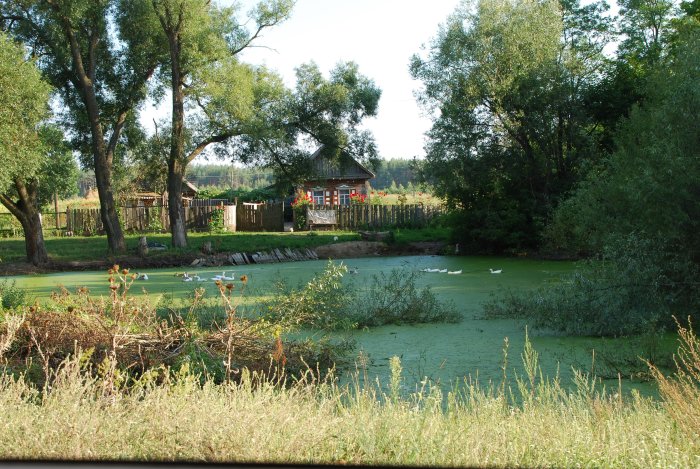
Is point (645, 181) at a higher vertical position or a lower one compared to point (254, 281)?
higher

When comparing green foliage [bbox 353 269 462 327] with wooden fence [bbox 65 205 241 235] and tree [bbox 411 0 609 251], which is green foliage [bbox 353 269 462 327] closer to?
tree [bbox 411 0 609 251]

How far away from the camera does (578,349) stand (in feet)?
26.3

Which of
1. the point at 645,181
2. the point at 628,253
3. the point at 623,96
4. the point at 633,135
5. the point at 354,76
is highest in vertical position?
the point at 354,76

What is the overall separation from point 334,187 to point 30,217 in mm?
22397

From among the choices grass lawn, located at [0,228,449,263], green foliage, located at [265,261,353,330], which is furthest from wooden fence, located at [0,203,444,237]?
green foliage, located at [265,261,353,330]

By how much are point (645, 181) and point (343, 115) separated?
19101 millimetres

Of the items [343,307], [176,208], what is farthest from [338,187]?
[343,307]

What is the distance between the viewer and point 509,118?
837 inches

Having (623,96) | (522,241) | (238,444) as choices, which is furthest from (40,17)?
(238,444)

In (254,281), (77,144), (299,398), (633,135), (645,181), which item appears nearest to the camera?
(299,398)

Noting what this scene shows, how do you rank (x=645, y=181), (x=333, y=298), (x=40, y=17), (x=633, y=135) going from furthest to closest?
(x=40, y=17) → (x=633, y=135) → (x=333, y=298) → (x=645, y=181)

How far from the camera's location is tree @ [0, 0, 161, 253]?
20.7m

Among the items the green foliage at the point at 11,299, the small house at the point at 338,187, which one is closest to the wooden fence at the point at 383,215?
the small house at the point at 338,187

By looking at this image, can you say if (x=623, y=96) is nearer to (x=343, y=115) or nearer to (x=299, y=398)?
(x=343, y=115)
